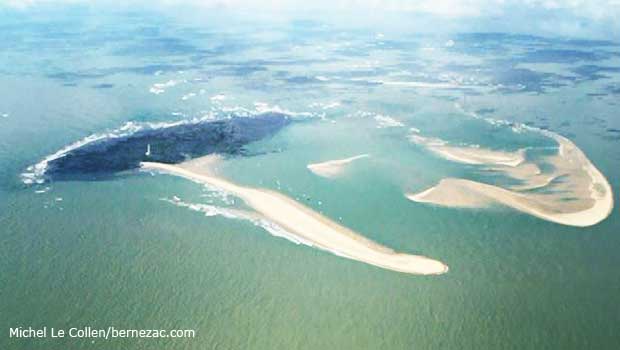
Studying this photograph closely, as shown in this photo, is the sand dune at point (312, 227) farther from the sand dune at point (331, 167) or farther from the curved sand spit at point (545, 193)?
the curved sand spit at point (545, 193)

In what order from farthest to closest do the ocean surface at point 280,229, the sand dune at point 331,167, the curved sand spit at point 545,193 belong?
the sand dune at point 331,167
the curved sand spit at point 545,193
the ocean surface at point 280,229

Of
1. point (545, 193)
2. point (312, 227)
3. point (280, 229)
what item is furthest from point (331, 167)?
point (545, 193)

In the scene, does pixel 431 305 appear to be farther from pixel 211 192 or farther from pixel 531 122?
pixel 531 122

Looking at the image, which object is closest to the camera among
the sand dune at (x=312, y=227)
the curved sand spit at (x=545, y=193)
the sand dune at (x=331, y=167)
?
the sand dune at (x=312, y=227)

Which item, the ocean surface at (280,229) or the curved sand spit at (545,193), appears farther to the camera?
the curved sand spit at (545,193)

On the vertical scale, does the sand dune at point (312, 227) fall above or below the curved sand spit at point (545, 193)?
below

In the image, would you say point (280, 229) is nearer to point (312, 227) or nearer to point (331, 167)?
point (312, 227)

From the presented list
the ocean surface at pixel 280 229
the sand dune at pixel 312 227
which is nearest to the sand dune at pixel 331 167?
the ocean surface at pixel 280 229
